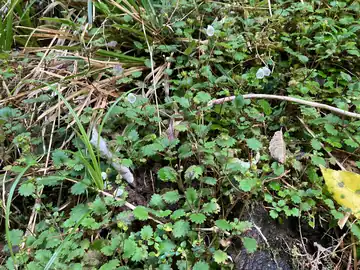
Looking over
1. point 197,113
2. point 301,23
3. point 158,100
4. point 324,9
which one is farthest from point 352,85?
point 158,100

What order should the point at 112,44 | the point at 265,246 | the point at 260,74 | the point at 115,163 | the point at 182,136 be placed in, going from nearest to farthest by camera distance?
the point at 265,246, the point at 115,163, the point at 182,136, the point at 260,74, the point at 112,44

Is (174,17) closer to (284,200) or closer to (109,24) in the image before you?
(109,24)

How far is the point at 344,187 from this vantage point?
1241 mm

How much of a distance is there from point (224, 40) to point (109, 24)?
25.5 inches

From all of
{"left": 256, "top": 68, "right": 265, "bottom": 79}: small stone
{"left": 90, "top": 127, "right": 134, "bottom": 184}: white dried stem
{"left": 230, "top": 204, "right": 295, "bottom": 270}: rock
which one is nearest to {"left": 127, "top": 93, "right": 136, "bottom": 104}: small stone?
{"left": 90, "top": 127, "right": 134, "bottom": 184}: white dried stem

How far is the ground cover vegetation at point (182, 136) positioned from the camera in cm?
116

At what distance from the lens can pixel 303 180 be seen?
4.33 feet

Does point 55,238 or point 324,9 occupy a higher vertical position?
point 324,9

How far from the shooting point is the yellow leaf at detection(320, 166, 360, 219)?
1220mm

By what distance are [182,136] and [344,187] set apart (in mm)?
637

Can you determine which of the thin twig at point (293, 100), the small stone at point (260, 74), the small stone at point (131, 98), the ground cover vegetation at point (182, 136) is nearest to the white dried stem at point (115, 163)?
the ground cover vegetation at point (182, 136)

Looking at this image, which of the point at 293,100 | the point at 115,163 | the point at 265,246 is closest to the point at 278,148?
the point at 293,100

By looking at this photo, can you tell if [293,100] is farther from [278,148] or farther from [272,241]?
[272,241]

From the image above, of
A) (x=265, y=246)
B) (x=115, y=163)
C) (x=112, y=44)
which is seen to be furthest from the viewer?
(x=112, y=44)
